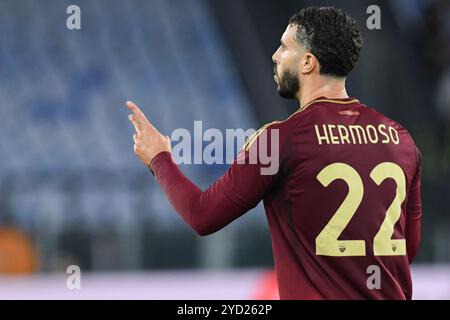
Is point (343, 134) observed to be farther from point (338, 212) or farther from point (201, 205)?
point (201, 205)

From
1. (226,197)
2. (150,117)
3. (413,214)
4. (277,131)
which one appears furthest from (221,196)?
(150,117)

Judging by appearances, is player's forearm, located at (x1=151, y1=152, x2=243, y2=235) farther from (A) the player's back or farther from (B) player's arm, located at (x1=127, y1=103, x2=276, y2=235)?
(A) the player's back

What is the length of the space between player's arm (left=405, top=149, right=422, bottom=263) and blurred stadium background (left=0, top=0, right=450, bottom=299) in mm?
3718

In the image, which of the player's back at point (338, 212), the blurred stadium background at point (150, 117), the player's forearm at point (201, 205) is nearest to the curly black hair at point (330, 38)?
the player's back at point (338, 212)

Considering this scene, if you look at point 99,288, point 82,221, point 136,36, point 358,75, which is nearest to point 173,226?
point 82,221

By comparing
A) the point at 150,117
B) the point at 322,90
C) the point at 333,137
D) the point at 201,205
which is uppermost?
the point at 150,117

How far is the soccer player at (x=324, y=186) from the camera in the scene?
227 cm

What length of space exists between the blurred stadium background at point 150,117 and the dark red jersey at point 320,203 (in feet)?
12.9

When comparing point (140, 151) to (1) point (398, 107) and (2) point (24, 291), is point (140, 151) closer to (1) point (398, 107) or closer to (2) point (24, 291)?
(2) point (24, 291)

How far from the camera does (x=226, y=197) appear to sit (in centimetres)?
226

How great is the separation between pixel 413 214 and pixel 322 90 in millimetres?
449

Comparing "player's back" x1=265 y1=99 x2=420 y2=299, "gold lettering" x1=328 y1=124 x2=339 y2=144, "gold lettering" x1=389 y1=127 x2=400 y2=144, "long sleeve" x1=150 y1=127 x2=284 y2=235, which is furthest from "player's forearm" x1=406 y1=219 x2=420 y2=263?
"long sleeve" x1=150 y1=127 x2=284 y2=235

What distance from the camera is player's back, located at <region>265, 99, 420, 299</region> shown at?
7.45 ft

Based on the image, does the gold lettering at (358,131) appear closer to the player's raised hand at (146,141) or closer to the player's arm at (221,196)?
the player's arm at (221,196)
